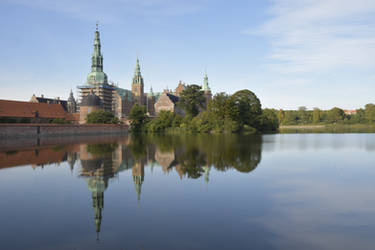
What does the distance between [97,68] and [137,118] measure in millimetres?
25629

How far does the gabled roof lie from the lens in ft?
199

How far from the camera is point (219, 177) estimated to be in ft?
40.1

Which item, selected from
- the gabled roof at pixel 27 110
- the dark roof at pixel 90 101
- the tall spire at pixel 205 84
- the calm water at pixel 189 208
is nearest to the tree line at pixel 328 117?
the tall spire at pixel 205 84

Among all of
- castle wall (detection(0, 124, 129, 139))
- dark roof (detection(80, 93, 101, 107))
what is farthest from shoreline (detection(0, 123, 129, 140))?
dark roof (detection(80, 93, 101, 107))

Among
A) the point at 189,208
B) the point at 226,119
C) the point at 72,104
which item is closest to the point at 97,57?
the point at 72,104

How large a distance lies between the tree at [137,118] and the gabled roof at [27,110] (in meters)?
16.8

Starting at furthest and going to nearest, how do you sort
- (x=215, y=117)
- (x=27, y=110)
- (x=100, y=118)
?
(x=100, y=118)
(x=27, y=110)
(x=215, y=117)

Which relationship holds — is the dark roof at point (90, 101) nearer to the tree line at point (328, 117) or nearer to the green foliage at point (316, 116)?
the tree line at point (328, 117)

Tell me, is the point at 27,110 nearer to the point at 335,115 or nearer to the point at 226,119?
the point at 226,119

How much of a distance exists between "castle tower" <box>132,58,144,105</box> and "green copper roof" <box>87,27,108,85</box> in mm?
17833

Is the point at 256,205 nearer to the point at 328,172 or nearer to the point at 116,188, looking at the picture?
the point at 116,188

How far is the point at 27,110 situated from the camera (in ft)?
214

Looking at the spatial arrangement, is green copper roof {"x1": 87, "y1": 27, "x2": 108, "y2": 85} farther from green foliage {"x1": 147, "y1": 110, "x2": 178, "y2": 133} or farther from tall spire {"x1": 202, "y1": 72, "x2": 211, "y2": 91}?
tall spire {"x1": 202, "y1": 72, "x2": 211, "y2": 91}

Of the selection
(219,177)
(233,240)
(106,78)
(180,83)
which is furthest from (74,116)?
(233,240)
